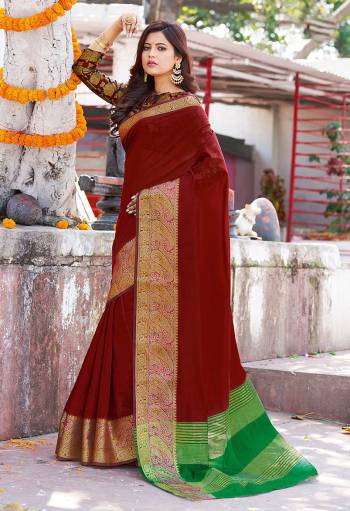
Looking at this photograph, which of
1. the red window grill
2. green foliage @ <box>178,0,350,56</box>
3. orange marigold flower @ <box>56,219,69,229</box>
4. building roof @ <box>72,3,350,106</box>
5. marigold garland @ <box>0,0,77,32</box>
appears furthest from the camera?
green foliage @ <box>178,0,350,56</box>

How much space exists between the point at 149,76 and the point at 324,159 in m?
10.2

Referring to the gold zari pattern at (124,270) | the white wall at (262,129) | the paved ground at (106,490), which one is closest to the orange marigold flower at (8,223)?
the gold zari pattern at (124,270)

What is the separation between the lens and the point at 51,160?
16.0 ft

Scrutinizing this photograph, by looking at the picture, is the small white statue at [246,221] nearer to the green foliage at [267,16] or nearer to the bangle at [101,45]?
the bangle at [101,45]

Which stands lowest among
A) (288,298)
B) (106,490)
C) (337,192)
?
(106,490)

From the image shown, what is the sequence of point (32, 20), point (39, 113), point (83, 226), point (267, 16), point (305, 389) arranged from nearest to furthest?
point (32, 20) → point (39, 113) → point (83, 226) → point (305, 389) → point (267, 16)

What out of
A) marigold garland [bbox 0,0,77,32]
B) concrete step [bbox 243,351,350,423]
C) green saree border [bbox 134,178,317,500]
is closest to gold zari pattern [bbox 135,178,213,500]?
green saree border [bbox 134,178,317,500]

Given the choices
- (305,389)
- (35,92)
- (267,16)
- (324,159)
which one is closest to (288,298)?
(305,389)

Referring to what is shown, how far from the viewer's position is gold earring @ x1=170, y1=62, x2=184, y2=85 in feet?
13.5

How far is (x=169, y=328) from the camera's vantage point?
4039 mm

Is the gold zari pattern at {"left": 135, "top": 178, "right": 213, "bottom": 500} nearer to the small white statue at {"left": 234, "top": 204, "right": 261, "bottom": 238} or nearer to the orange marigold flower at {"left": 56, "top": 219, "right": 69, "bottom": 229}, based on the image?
the orange marigold flower at {"left": 56, "top": 219, "right": 69, "bottom": 229}

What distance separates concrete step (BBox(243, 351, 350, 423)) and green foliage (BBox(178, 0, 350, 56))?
16.0 m

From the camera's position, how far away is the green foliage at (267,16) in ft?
70.5

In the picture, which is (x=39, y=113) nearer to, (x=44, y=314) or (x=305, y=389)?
(x=44, y=314)
